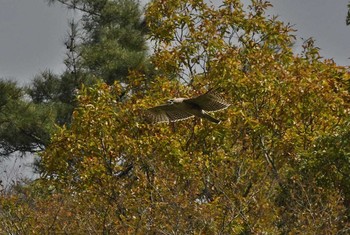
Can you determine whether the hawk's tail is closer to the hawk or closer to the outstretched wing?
the hawk

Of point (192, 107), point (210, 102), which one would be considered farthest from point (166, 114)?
point (210, 102)

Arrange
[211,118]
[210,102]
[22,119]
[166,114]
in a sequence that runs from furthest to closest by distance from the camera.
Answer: [22,119] → [166,114] → [210,102] → [211,118]

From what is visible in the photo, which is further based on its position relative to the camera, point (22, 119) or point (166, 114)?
point (22, 119)

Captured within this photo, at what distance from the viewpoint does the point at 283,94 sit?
49.6 feet

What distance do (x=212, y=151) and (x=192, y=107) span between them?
1149 mm

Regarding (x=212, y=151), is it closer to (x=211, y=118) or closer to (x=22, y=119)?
(x=211, y=118)

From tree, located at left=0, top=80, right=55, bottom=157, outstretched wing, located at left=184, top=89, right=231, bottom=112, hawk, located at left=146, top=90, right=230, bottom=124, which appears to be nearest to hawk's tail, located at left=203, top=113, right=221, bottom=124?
hawk, located at left=146, top=90, right=230, bottom=124

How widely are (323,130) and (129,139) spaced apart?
2.69 meters

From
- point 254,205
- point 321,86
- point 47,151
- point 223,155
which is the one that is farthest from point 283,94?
point 47,151

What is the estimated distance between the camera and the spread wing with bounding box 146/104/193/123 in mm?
14023

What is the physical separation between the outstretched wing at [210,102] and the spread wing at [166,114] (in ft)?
1.03

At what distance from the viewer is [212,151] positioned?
→ 48.1 ft

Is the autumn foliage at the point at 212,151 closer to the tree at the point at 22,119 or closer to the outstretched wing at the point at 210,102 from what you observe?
the outstretched wing at the point at 210,102

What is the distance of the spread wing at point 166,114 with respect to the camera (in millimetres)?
14023
